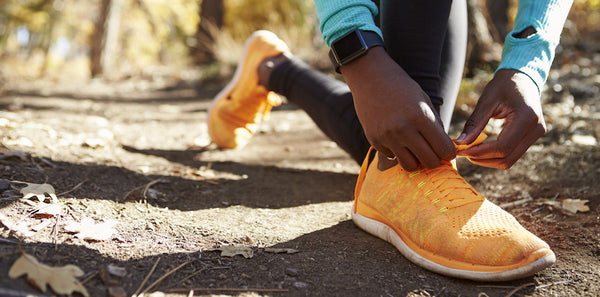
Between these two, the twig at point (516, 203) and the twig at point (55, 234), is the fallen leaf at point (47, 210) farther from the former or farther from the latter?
the twig at point (516, 203)

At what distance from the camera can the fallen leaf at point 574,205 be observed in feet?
4.22

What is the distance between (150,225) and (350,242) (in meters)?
0.55

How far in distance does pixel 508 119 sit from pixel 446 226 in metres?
0.29

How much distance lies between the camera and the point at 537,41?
1078 millimetres

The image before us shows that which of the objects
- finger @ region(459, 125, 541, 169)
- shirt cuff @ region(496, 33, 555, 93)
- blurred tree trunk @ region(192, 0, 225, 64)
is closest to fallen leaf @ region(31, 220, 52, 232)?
finger @ region(459, 125, 541, 169)

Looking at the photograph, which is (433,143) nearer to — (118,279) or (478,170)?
(118,279)

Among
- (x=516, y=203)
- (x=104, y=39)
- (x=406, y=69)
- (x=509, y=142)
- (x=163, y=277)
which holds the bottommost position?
(x=516, y=203)

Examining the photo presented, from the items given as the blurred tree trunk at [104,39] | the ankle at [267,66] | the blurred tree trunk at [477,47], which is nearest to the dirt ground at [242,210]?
the ankle at [267,66]

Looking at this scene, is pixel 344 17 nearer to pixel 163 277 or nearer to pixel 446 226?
pixel 446 226

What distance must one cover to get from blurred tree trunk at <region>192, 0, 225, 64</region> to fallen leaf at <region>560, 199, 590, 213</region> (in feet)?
17.8

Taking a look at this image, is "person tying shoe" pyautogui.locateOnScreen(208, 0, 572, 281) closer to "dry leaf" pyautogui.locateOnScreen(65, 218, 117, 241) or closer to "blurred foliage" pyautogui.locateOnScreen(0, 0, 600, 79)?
"dry leaf" pyautogui.locateOnScreen(65, 218, 117, 241)

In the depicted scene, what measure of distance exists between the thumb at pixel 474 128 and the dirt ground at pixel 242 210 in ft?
1.08

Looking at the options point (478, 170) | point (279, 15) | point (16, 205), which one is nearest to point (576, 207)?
point (478, 170)

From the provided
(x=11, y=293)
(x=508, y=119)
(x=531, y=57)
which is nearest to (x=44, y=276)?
(x=11, y=293)
